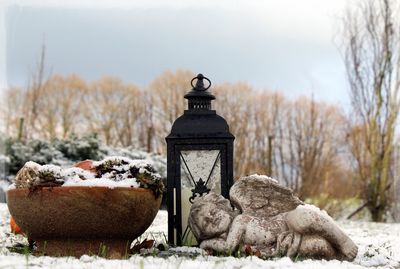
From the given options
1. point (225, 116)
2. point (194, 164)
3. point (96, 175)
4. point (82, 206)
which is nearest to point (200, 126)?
point (194, 164)

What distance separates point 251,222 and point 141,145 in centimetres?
1430

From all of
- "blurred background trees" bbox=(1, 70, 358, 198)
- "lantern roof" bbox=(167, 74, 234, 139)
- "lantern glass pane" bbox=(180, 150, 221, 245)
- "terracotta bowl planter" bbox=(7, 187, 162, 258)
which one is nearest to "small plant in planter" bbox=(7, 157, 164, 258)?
"terracotta bowl planter" bbox=(7, 187, 162, 258)

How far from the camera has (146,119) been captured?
19219 mm

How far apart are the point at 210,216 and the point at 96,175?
3.59 ft

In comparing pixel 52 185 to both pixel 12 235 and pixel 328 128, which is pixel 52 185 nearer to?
pixel 12 235

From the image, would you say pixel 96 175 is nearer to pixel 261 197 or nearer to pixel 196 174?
pixel 196 174

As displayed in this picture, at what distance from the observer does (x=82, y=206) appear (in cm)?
473

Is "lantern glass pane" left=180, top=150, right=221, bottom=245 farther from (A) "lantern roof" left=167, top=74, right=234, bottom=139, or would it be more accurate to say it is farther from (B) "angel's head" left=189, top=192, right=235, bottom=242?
(B) "angel's head" left=189, top=192, right=235, bottom=242

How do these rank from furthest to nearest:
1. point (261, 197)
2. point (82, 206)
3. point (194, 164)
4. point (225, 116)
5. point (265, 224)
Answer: point (225, 116) → point (194, 164) → point (261, 197) → point (265, 224) → point (82, 206)

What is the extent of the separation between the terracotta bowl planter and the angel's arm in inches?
25.5

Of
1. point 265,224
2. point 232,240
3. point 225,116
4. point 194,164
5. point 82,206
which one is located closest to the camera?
point 82,206

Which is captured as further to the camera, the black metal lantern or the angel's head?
the black metal lantern

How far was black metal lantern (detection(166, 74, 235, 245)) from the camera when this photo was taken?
18.8 ft

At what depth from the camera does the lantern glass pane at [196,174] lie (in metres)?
5.75
